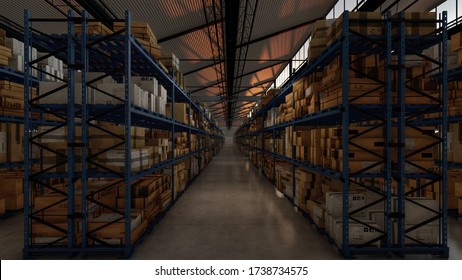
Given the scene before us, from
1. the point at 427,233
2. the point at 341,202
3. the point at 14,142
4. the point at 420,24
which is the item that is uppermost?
the point at 420,24

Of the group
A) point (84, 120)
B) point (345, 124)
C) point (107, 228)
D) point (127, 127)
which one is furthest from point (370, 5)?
point (107, 228)

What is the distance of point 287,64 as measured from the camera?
20.1 m

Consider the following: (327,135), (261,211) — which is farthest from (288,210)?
(327,135)

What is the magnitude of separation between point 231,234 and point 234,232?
12 centimetres

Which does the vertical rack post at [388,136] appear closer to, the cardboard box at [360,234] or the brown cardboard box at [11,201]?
the cardboard box at [360,234]

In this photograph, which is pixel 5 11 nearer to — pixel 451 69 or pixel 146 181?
pixel 146 181

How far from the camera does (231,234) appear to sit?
15.4ft

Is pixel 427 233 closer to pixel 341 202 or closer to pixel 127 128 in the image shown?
pixel 341 202

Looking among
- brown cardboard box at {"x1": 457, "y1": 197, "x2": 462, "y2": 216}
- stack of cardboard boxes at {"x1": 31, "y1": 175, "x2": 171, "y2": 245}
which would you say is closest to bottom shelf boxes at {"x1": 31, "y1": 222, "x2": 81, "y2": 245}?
stack of cardboard boxes at {"x1": 31, "y1": 175, "x2": 171, "y2": 245}

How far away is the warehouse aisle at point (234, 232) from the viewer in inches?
156

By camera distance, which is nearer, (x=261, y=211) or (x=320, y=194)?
(x=320, y=194)

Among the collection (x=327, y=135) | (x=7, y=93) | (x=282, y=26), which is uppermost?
(x=282, y=26)

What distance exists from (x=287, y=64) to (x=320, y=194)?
53.0 ft

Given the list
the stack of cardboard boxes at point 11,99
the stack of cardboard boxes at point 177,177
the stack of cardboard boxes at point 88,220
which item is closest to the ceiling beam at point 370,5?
the stack of cardboard boxes at point 177,177
